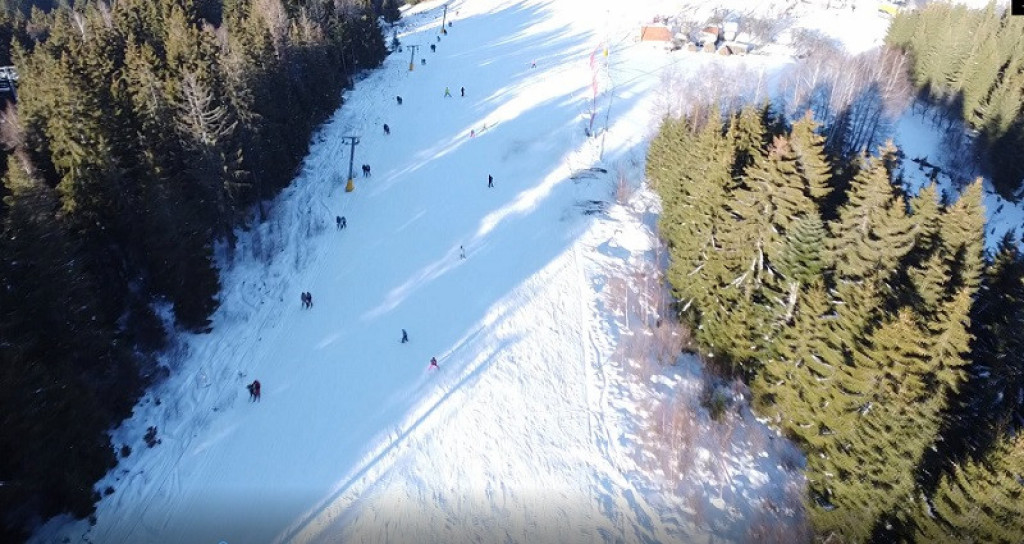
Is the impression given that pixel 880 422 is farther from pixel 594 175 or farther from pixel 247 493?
pixel 594 175

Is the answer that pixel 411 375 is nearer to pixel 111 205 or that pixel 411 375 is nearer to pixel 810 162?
pixel 111 205

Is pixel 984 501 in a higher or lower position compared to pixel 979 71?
lower

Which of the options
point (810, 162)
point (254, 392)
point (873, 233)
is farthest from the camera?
point (254, 392)

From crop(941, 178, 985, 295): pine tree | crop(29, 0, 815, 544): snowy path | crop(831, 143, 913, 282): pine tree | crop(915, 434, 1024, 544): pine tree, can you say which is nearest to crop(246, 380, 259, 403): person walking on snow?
crop(29, 0, 815, 544): snowy path

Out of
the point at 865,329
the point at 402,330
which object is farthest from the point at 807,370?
the point at 402,330

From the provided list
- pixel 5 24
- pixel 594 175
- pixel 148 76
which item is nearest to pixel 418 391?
pixel 148 76
